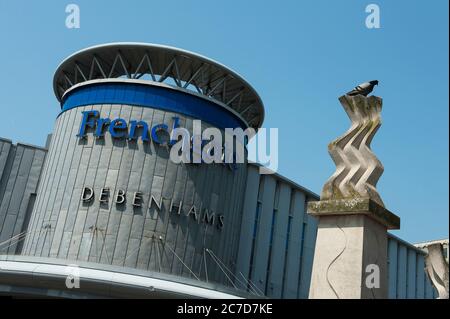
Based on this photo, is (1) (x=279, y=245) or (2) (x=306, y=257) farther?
(2) (x=306, y=257)

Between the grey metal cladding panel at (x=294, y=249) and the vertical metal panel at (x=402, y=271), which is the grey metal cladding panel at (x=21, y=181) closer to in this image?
the grey metal cladding panel at (x=294, y=249)

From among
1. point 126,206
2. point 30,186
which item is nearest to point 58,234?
point 126,206

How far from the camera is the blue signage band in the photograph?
2852 cm

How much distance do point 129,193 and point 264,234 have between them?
1254cm

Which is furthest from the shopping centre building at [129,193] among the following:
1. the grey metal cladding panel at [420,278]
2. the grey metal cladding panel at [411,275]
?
the grey metal cladding panel at [420,278]

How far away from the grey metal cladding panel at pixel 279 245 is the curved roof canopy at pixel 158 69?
7.58m

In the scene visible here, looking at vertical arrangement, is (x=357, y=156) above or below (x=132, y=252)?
below

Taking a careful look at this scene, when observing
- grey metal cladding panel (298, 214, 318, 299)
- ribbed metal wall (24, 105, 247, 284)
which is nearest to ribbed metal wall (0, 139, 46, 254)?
ribbed metal wall (24, 105, 247, 284)

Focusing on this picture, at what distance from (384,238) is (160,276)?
1561 centimetres

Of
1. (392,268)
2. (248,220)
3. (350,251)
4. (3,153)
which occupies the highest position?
(3,153)

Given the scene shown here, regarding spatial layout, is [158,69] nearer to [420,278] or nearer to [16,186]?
[16,186]

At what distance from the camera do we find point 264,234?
35.8 m
